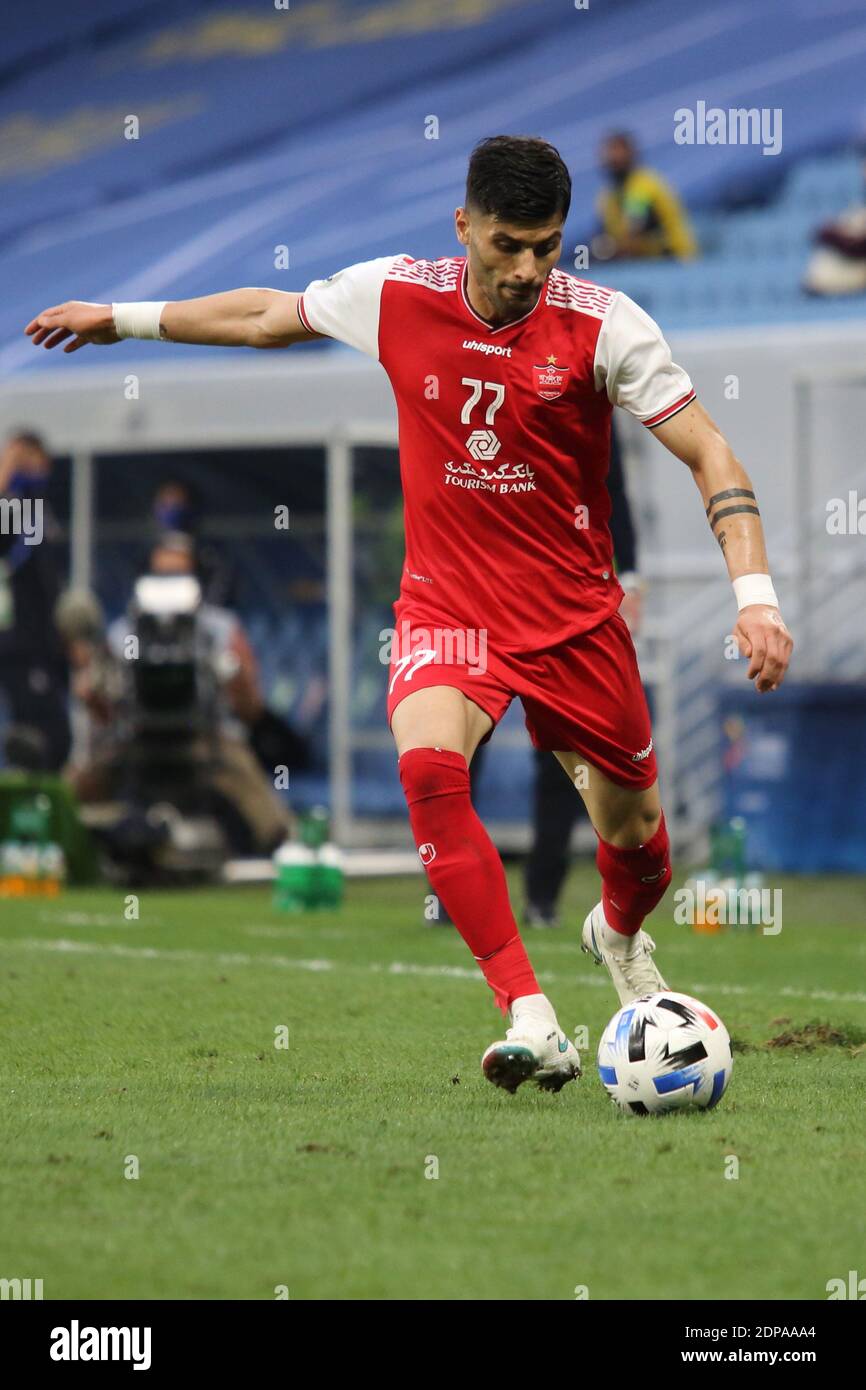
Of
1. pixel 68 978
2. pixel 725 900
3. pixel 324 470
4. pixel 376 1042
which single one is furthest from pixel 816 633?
pixel 376 1042

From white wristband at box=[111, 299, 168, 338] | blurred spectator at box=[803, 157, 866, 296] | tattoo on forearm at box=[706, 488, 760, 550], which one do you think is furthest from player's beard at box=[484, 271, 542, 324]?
blurred spectator at box=[803, 157, 866, 296]

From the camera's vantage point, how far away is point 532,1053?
4250mm

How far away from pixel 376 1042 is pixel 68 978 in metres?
1.86

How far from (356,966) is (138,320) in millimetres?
3221

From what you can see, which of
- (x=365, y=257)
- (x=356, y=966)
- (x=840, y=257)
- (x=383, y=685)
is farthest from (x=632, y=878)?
(x=365, y=257)

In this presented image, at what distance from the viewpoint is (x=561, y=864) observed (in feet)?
28.0

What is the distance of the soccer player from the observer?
4477mm

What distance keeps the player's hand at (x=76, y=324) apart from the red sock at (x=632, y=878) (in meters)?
1.75

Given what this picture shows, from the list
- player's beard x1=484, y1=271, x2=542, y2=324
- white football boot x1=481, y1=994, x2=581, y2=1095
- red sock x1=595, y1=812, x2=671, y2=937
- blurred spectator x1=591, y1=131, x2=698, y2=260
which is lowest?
white football boot x1=481, y1=994, x2=581, y2=1095

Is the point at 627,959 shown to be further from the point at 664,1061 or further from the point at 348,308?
the point at 348,308

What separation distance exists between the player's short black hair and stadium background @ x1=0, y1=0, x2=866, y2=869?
23.5ft
